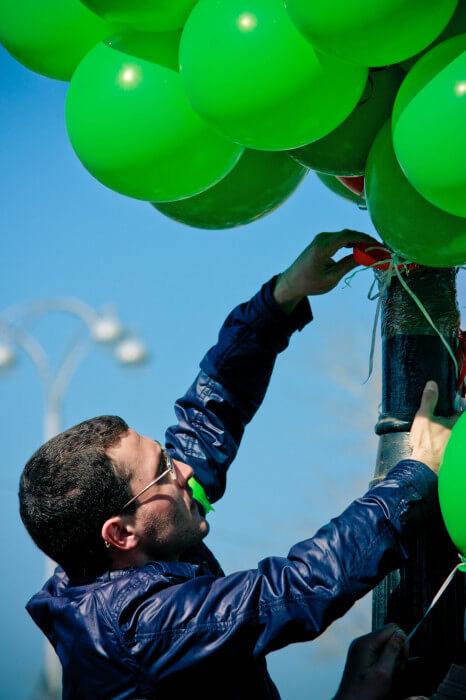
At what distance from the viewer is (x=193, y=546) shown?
2254mm

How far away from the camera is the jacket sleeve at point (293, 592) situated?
169cm

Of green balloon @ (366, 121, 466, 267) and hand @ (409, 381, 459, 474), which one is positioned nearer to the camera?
green balloon @ (366, 121, 466, 267)

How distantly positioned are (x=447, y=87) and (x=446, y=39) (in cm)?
25

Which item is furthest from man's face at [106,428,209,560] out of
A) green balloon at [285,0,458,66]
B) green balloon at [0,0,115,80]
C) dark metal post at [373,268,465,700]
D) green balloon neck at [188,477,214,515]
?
green balloon at [285,0,458,66]

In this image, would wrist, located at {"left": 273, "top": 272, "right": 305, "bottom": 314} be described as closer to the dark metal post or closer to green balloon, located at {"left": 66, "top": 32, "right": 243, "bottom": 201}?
the dark metal post

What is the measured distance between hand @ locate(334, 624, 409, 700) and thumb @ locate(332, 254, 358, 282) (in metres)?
0.92

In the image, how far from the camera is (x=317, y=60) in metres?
1.48

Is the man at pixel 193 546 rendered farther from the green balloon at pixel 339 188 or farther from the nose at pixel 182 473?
the green balloon at pixel 339 188

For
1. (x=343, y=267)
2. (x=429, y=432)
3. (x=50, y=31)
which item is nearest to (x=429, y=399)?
(x=429, y=432)

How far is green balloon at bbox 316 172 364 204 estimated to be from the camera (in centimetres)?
212

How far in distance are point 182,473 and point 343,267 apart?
73 centimetres

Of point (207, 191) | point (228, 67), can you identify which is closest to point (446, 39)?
point (228, 67)

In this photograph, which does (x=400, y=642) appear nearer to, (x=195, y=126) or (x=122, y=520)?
(x=122, y=520)

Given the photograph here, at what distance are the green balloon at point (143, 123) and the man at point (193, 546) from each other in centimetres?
53
